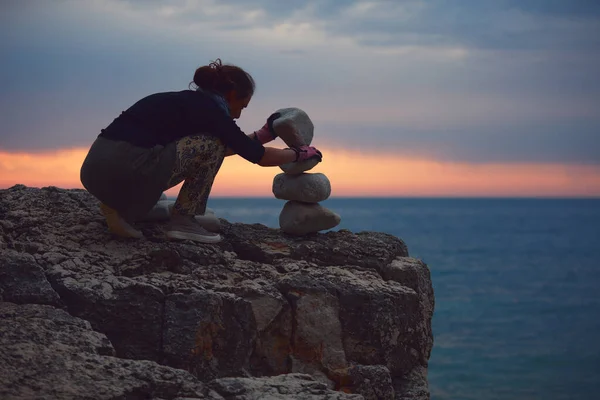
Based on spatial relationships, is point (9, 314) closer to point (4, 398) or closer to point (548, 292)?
point (4, 398)

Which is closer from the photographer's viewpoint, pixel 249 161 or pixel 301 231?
pixel 249 161

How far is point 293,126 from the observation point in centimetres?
606

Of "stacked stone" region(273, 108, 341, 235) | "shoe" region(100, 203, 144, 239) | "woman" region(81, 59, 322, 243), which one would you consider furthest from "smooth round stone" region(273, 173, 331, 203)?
"shoe" region(100, 203, 144, 239)

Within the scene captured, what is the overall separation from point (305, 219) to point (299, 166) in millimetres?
379

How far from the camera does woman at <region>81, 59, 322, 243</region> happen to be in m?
5.35

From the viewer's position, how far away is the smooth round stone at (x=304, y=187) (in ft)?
20.1

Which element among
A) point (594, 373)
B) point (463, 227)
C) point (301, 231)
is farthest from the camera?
point (463, 227)

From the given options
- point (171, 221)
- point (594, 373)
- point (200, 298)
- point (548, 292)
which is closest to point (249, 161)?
point (171, 221)

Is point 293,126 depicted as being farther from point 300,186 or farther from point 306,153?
point 300,186

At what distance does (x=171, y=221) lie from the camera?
5734mm

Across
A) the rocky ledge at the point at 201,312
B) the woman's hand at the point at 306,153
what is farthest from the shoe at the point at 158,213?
the woman's hand at the point at 306,153

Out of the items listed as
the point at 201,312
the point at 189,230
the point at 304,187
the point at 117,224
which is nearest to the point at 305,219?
the point at 304,187

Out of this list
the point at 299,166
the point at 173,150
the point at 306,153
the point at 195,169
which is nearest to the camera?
the point at 173,150

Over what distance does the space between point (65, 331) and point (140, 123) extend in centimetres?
157
